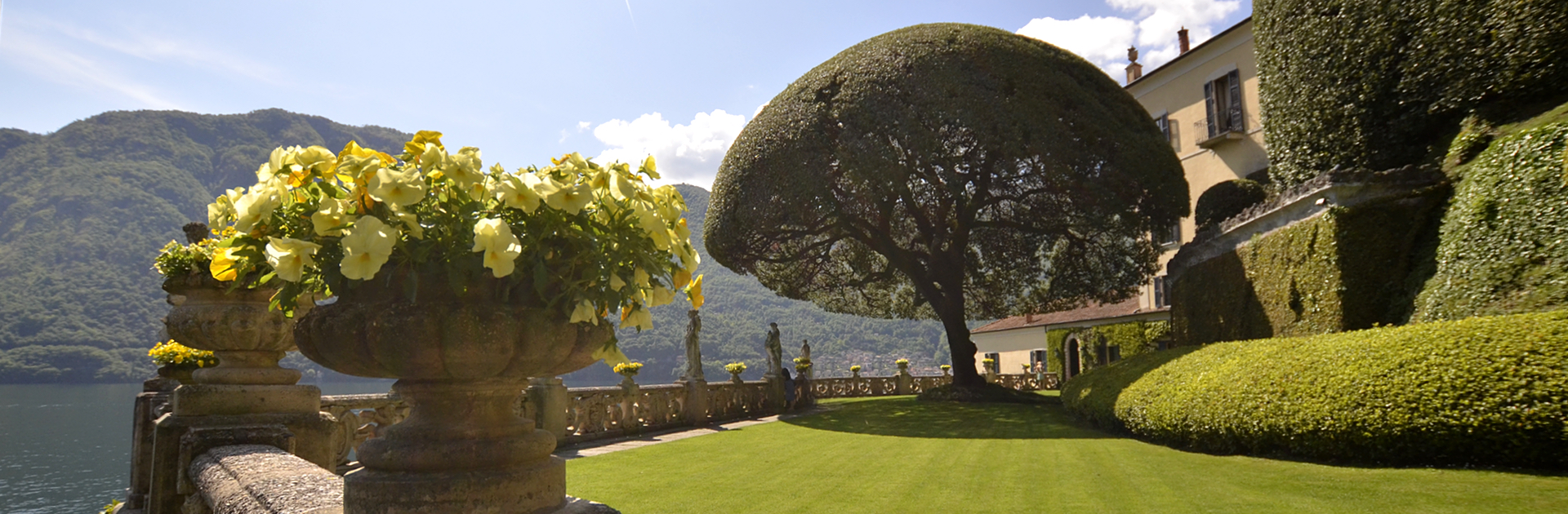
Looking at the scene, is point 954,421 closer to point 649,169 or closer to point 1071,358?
point 649,169

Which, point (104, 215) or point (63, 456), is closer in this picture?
point (63, 456)

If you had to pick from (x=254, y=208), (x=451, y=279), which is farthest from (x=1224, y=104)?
(x=254, y=208)

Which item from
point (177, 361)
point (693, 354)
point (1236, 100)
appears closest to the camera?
point (177, 361)

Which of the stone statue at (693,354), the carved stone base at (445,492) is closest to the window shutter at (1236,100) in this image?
the stone statue at (693,354)

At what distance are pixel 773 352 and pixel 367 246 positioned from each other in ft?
63.4

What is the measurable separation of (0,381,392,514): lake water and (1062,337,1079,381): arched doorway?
1279 inches

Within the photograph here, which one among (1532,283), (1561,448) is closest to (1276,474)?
(1561,448)

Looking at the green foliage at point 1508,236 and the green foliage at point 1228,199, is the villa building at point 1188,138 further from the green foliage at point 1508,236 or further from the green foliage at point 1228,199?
the green foliage at point 1508,236

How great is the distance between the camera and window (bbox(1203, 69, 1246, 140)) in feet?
80.3

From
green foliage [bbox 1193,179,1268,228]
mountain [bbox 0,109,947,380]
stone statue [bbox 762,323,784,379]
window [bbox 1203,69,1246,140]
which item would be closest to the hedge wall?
green foliage [bbox 1193,179,1268,228]

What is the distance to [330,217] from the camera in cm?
191

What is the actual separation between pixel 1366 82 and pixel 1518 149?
3.57 metres

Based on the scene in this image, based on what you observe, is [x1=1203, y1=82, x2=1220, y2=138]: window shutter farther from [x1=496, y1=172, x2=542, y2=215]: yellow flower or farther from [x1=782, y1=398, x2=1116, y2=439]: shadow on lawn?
[x1=496, y1=172, x2=542, y2=215]: yellow flower

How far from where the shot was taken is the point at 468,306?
2.03 metres
